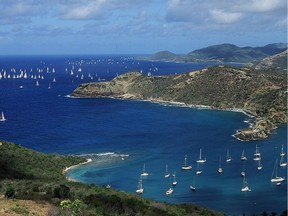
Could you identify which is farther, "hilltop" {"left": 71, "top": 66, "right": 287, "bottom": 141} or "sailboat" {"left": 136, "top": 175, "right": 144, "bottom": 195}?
"hilltop" {"left": 71, "top": 66, "right": 287, "bottom": 141}

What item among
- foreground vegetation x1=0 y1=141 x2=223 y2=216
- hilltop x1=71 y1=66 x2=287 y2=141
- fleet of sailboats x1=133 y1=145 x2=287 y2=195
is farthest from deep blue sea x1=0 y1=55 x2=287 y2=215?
foreground vegetation x1=0 y1=141 x2=223 y2=216

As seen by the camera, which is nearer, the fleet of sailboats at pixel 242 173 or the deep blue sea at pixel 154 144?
the deep blue sea at pixel 154 144

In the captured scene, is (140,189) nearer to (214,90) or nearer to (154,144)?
(154,144)

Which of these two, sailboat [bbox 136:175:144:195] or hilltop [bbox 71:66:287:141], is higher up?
hilltop [bbox 71:66:287:141]

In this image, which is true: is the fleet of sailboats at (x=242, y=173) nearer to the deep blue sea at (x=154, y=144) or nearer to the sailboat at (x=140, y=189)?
the sailboat at (x=140, y=189)

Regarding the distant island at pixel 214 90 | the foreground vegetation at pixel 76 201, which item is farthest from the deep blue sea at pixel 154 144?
the foreground vegetation at pixel 76 201

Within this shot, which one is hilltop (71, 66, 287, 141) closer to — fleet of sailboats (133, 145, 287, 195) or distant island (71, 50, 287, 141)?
distant island (71, 50, 287, 141)

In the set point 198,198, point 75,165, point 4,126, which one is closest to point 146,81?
point 4,126

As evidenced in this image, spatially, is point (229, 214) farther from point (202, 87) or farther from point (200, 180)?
point (202, 87)

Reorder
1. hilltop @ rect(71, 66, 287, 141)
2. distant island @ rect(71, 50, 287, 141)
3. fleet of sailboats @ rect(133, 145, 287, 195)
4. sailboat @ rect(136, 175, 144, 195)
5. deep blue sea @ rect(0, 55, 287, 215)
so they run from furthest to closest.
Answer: hilltop @ rect(71, 66, 287, 141) < distant island @ rect(71, 50, 287, 141) < fleet of sailboats @ rect(133, 145, 287, 195) < deep blue sea @ rect(0, 55, 287, 215) < sailboat @ rect(136, 175, 144, 195)
